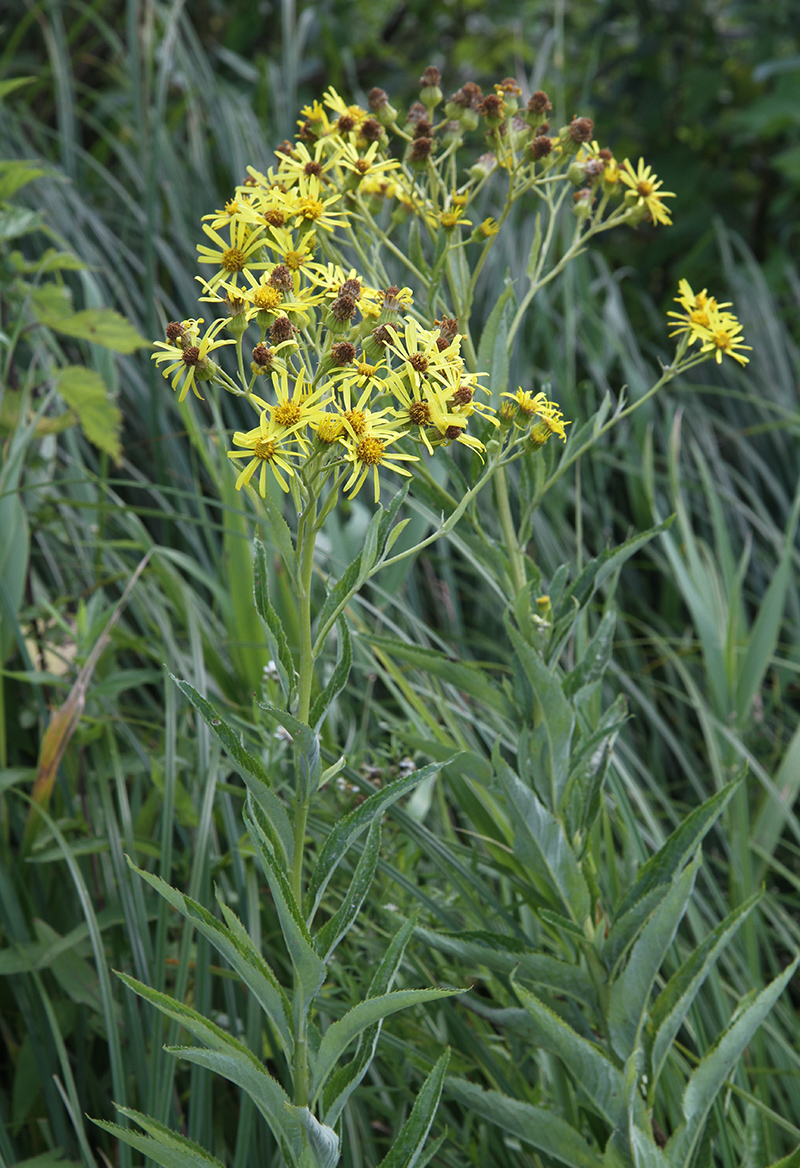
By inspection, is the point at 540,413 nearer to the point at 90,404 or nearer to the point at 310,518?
the point at 310,518

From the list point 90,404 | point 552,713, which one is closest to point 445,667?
point 552,713

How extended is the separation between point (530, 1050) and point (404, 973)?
218mm

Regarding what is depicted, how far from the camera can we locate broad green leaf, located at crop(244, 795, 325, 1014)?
74cm

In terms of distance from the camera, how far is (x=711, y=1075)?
0.94 metres

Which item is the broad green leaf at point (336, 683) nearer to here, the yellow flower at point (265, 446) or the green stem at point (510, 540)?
the yellow flower at point (265, 446)

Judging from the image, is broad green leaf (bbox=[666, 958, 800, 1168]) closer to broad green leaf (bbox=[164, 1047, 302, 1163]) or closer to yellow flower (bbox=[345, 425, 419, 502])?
broad green leaf (bbox=[164, 1047, 302, 1163])

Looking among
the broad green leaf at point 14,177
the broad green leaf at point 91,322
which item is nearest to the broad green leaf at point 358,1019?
the broad green leaf at point 91,322

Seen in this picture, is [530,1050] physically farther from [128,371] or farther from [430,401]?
[128,371]

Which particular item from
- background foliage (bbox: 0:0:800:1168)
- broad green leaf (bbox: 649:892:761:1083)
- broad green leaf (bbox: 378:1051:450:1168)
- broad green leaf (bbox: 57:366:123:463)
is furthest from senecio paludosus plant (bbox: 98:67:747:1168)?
broad green leaf (bbox: 57:366:123:463)

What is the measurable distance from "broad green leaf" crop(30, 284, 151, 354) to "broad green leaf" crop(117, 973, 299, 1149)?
1152mm

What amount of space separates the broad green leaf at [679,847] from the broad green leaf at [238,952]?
1.33 feet

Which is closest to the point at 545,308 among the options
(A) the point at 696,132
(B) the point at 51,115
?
(A) the point at 696,132

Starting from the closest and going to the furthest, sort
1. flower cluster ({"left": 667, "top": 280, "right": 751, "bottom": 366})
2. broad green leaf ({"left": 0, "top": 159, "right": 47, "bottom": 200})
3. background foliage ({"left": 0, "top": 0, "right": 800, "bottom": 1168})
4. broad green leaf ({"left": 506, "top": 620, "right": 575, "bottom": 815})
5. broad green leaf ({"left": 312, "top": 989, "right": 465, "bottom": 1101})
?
1. broad green leaf ({"left": 312, "top": 989, "right": 465, "bottom": 1101})
2. broad green leaf ({"left": 506, "top": 620, "right": 575, "bottom": 815})
3. flower cluster ({"left": 667, "top": 280, "right": 751, "bottom": 366})
4. background foliage ({"left": 0, "top": 0, "right": 800, "bottom": 1168})
5. broad green leaf ({"left": 0, "top": 159, "right": 47, "bottom": 200})

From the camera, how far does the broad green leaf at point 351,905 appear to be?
80 cm
